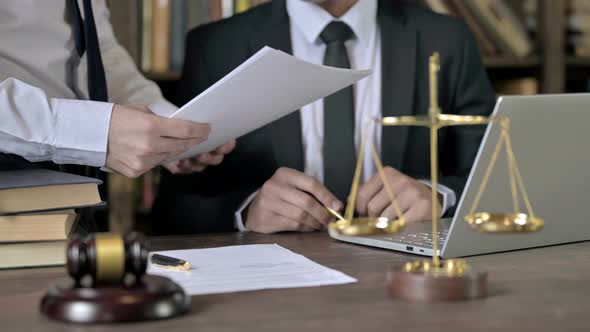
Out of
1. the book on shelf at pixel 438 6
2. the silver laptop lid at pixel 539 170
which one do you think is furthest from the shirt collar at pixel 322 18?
the silver laptop lid at pixel 539 170

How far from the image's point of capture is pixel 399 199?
1.70m

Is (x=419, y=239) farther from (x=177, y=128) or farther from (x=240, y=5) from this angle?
(x=240, y=5)

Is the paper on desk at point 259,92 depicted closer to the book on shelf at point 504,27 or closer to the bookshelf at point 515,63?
the bookshelf at point 515,63

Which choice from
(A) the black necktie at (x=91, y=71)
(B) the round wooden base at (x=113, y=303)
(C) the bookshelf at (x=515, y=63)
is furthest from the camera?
(C) the bookshelf at (x=515, y=63)

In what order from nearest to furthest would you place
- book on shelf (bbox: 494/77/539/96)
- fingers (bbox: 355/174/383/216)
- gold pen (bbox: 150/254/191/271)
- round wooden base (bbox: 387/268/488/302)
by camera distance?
round wooden base (bbox: 387/268/488/302) → gold pen (bbox: 150/254/191/271) → fingers (bbox: 355/174/383/216) → book on shelf (bbox: 494/77/539/96)

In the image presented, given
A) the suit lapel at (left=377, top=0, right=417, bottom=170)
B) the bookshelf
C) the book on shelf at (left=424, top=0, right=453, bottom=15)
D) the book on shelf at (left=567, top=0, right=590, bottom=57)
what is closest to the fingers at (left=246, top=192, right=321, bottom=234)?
the suit lapel at (left=377, top=0, right=417, bottom=170)

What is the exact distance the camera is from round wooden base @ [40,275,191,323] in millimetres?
849

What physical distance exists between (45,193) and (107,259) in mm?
396

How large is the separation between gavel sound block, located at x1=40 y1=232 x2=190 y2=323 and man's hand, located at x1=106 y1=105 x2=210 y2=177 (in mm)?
426

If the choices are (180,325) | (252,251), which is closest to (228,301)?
(180,325)

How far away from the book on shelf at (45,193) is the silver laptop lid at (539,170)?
0.54m

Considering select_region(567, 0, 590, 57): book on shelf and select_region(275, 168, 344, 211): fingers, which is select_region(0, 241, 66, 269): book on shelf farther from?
select_region(567, 0, 590, 57): book on shelf

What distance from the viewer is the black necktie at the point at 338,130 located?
2094 mm

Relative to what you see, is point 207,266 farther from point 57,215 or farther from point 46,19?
point 46,19
